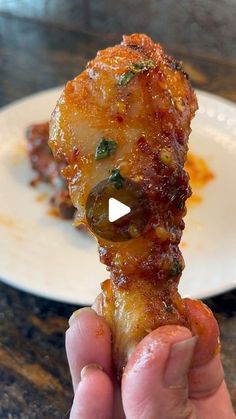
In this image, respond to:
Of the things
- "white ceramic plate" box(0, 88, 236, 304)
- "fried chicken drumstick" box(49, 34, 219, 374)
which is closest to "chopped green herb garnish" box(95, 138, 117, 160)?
"fried chicken drumstick" box(49, 34, 219, 374)

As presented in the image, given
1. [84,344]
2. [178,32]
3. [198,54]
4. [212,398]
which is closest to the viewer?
[84,344]

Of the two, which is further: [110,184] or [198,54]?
[198,54]

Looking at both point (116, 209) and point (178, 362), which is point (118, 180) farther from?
point (178, 362)

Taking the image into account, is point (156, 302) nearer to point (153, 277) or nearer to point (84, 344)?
point (153, 277)

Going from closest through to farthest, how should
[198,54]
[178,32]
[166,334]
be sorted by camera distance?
1. [166,334]
2. [198,54]
3. [178,32]

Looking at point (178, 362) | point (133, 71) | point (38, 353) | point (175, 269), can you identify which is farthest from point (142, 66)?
point (38, 353)

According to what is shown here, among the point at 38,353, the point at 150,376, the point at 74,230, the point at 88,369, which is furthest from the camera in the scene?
the point at 74,230

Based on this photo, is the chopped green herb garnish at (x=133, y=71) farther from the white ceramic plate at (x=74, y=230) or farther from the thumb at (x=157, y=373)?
the white ceramic plate at (x=74, y=230)

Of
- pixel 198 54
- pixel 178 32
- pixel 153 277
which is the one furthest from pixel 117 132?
pixel 178 32

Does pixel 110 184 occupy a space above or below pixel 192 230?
above
